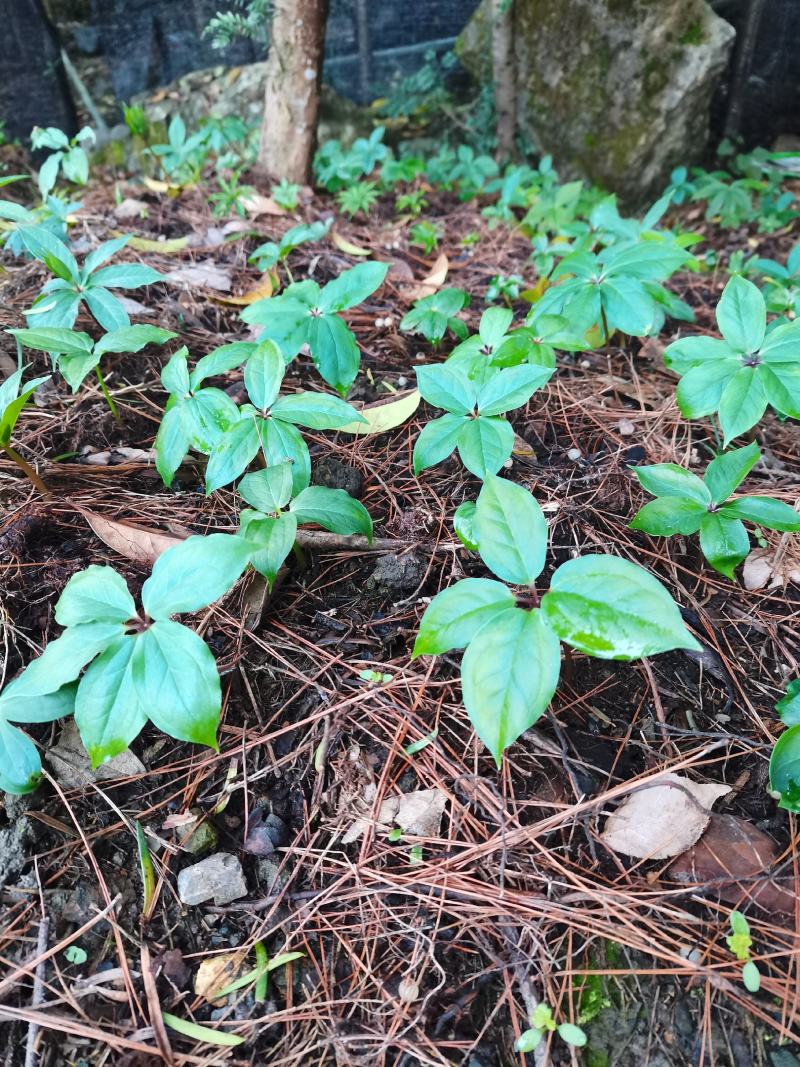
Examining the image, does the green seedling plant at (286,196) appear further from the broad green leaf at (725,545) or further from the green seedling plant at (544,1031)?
the green seedling plant at (544,1031)

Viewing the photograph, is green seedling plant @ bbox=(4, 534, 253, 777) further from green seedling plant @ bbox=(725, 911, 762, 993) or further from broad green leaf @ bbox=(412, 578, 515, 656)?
green seedling plant @ bbox=(725, 911, 762, 993)

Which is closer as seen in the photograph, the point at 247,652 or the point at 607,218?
the point at 247,652

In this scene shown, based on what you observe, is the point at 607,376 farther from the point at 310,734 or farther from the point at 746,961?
the point at 746,961

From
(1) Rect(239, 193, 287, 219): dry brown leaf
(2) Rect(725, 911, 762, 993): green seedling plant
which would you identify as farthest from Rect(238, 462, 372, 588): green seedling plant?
(1) Rect(239, 193, 287, 219): dry brown leaf

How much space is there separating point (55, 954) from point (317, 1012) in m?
0.42

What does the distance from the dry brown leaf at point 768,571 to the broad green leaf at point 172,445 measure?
127cm

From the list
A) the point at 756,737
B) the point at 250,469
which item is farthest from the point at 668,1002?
the point at 250,469

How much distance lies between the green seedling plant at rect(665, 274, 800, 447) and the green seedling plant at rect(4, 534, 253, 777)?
3.54 ft

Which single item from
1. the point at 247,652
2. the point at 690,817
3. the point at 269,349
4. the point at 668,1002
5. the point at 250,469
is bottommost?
the point at 668,1002

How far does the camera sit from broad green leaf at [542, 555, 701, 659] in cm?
95

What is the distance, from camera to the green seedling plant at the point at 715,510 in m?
1.34

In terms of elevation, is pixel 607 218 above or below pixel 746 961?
above

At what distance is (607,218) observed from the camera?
232 cm

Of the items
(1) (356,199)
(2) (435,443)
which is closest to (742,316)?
(2) (435,443)
